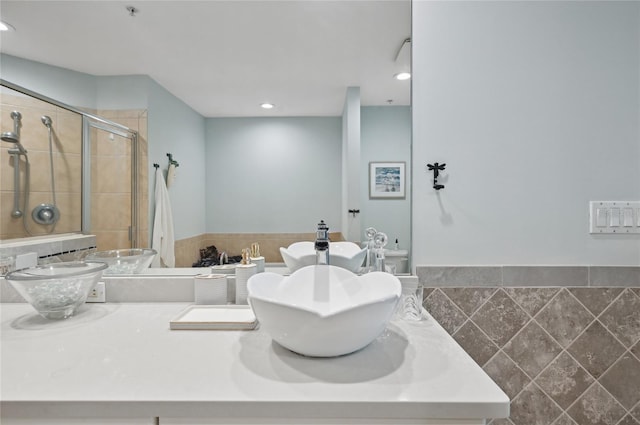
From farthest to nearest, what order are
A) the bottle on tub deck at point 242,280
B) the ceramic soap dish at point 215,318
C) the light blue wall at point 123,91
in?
1. the light blue wall at point 123,91
2. the bottle on tub deck at point 242,280
3. the ceramic soap dish at point 215,318

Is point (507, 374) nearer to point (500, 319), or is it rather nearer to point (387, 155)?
point (500, 319)

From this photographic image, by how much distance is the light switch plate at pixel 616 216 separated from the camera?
1.19 metres

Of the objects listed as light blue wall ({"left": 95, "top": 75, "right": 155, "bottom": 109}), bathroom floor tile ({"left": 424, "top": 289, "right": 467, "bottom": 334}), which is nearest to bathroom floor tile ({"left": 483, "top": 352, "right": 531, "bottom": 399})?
bathroom floor tile ({"left": 424, "top": 289, "right": 467, "bottom": 334})

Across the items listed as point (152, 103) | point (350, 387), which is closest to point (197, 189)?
point (152, 103)

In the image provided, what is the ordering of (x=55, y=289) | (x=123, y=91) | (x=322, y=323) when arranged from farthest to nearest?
(x=123, y=91) < (x=55, y=289) < (x=322, y=323)

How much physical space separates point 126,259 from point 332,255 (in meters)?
0.85

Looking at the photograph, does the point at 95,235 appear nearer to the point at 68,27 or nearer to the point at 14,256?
the point at 14,256

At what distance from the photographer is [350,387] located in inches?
25.9

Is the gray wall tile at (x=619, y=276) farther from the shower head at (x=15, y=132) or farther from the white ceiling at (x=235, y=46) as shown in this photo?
the shower head at (x=15, y=132)

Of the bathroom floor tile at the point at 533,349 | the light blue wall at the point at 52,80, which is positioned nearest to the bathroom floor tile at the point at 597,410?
the bathroom floor tile at the point at 533,349

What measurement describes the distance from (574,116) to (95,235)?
1947 mm

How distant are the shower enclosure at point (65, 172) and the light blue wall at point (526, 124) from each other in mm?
1171

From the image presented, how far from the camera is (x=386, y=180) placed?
127 cm

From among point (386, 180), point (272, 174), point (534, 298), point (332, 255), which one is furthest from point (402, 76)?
point (534, 298)
